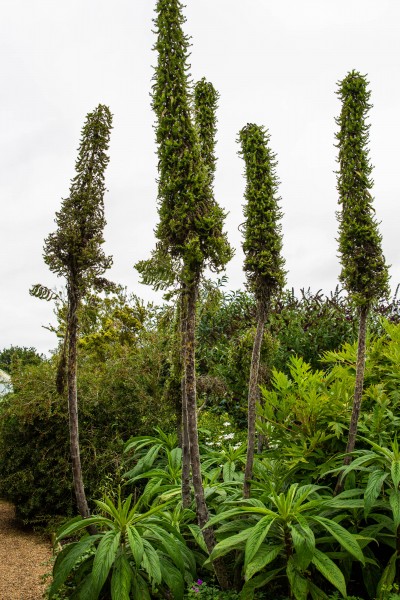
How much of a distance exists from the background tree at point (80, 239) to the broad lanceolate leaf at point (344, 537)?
271 centimetres

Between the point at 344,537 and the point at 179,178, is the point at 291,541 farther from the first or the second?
the point at 179,178

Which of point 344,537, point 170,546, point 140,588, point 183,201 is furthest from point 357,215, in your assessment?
point 140,588

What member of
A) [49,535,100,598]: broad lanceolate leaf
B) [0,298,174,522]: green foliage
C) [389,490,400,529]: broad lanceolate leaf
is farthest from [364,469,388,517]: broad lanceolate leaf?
[0,298,174,522]: green foliage

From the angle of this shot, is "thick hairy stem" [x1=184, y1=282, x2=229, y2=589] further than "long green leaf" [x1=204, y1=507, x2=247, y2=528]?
Yes

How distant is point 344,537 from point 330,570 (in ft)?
0.86

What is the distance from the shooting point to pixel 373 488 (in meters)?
4.21

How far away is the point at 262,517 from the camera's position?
4234mm

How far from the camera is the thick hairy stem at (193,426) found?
446cm

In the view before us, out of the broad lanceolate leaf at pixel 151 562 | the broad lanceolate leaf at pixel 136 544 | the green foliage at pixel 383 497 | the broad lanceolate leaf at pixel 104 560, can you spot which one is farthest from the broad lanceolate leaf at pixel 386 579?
the broad lanceolate leaf at pixel 104 560

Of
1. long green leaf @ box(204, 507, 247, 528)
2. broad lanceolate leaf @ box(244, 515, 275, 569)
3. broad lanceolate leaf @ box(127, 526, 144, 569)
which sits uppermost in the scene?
long green leaf @ box(204, 507, 247, 528)

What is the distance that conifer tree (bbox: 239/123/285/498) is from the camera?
4.87 m

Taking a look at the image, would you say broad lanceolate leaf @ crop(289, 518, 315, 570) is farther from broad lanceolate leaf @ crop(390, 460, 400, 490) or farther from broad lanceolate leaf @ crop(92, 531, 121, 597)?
broad lanceolate leaf @ crop(92, 531, 121, 597)

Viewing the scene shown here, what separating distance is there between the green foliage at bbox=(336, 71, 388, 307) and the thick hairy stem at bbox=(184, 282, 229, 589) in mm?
1404

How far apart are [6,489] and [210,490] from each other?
4.71m
